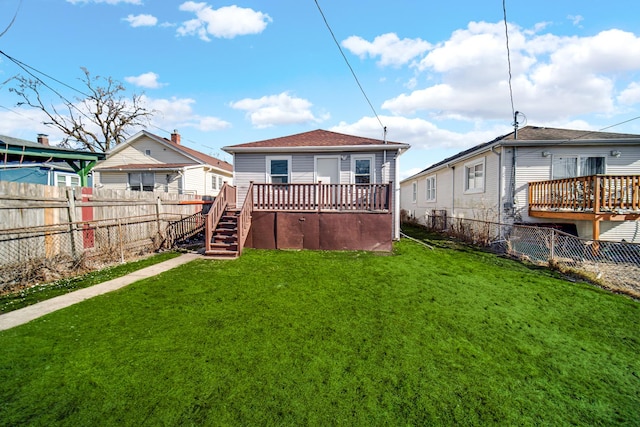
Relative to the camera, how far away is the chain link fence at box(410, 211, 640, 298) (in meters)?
6.90

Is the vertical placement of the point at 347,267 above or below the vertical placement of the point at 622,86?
below

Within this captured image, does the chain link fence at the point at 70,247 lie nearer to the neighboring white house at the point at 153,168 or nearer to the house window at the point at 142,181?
the neighboring white house at the point at 153,168

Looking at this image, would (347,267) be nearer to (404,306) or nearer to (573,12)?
(404,306)

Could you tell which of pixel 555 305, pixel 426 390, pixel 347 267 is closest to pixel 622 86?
pixel 555 305

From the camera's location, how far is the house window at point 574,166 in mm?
10984

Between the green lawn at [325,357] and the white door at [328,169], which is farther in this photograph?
the white door at [328,169]

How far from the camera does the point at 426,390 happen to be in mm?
2887

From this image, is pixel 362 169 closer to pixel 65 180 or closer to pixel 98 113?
pixel 65 180

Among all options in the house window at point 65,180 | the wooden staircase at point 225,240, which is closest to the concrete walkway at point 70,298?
the wooden staircase at point 225,240

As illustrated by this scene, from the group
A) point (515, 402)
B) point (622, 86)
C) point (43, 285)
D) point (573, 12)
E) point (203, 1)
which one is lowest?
point (515, 402)

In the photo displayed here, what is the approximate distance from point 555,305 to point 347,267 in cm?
402

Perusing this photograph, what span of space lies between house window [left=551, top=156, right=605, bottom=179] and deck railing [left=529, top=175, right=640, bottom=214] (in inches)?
54.0

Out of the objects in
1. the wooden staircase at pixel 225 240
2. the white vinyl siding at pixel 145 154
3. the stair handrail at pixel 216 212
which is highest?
the white vinyl siding at pixel 145 154

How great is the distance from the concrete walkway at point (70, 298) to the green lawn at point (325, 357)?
0.30 metres
